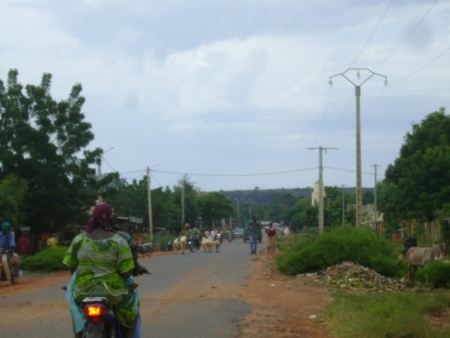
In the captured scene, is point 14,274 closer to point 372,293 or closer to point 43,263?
point 43,263

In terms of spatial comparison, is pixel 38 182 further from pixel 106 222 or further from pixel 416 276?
pixel 106 222

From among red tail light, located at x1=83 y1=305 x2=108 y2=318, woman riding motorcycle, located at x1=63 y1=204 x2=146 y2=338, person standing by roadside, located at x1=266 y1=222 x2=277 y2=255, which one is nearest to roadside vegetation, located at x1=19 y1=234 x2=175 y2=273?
person standing by roadside, located at x1=266 y1=222 x2=277 y2=255

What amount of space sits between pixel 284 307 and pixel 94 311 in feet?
25.3

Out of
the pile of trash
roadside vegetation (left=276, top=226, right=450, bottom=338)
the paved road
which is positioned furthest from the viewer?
the pile of trash

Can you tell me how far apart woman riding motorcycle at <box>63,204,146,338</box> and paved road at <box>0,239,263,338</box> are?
340 centimetres

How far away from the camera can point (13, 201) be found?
2616 cm

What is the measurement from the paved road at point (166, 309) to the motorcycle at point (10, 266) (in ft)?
5.58

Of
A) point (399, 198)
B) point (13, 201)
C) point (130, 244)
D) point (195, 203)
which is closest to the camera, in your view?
point (130, 244)

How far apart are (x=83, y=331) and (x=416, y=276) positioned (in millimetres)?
13980

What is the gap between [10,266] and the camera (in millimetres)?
19922

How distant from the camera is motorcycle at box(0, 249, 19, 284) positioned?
771 inches

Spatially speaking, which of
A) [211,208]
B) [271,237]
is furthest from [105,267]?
[211,208]

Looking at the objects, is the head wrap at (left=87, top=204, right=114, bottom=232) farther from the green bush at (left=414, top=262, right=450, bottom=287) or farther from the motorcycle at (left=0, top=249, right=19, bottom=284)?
the motorcycle at (left=0, top=249, right=19, bottom=284)

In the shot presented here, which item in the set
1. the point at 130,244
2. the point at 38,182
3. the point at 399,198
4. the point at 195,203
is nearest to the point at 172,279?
the point at 130,244
